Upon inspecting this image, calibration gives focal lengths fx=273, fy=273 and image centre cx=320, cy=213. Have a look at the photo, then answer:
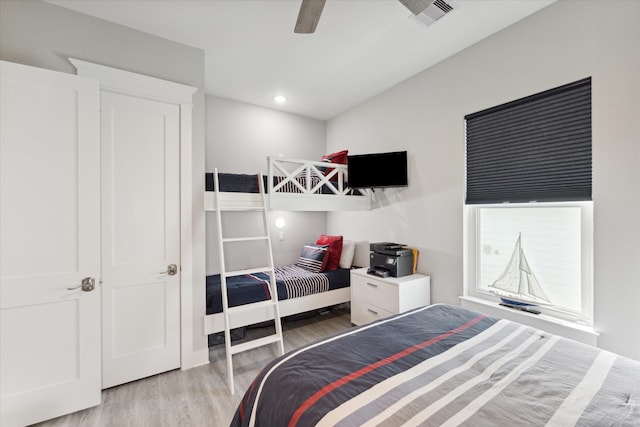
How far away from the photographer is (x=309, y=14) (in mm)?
1716

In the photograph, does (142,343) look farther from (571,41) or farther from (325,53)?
(571,41)

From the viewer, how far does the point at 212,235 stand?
3.53 meters

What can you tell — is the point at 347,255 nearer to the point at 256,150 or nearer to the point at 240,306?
the point at 240,306

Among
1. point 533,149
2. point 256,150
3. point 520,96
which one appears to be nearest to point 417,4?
point 520,96

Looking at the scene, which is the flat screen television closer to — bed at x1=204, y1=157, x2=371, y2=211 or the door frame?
bed at x1=204, y1=157, x2=371, y2=211

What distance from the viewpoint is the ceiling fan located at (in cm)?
164

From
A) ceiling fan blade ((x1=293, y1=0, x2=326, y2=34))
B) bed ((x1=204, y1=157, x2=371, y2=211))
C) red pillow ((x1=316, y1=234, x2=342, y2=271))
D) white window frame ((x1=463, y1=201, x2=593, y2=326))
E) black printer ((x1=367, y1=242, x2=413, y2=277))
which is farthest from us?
red pillow ((x1=316, y1=234, x2=342, y2=271))

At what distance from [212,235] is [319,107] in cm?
240

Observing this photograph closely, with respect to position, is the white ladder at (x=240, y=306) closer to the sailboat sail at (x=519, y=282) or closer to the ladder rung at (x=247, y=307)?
the ladder rung at (x=247, y=307)

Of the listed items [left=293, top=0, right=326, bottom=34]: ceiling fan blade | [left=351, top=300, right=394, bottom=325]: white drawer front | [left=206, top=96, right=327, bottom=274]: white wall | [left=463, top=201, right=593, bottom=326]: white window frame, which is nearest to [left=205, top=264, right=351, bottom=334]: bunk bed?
[left=351, top=300, right=394, bottom=325]: white drawer front

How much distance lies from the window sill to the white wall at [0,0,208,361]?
100 inches

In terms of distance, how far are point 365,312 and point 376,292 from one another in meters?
0.33

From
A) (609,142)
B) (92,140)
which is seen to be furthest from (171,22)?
(609,142)

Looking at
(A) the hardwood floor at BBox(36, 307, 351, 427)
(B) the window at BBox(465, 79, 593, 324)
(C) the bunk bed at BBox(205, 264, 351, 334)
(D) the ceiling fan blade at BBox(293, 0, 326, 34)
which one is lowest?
(A) the hardwood floor at BBox(36, 307, 351, 427)
